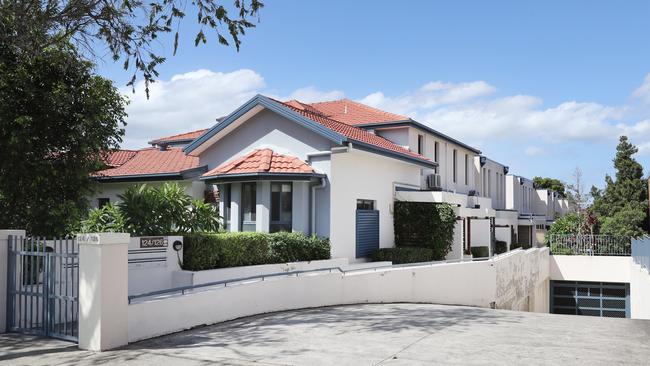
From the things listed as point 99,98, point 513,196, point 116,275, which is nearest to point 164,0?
point 99,98

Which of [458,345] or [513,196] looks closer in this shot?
[458,345]

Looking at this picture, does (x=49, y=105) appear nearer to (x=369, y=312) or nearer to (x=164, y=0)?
(x=164, y=0)

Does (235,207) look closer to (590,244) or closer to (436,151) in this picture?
(436,151)

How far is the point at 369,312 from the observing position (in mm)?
13188

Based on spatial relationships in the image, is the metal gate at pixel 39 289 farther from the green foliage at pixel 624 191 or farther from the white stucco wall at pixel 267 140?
the green foliage at pixel 624 191

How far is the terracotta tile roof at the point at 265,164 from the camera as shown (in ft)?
Result: 59.1

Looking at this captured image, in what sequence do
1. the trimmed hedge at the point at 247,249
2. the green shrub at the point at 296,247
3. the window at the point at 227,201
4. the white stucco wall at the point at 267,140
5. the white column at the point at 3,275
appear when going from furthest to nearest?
1. the window at the point at 227,201
2. the white stucco wall at the point at 267,140
3. the green shrub at the point at 296,247
4. the trimmed hedge at the point at 247,249
5. the white column at the point at 3,275

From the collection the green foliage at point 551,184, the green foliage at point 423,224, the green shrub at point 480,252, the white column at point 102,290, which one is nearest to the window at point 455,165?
the green shrub at point 480,252

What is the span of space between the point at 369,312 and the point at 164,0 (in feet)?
25.5

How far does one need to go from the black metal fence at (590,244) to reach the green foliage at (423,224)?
17.0 meters

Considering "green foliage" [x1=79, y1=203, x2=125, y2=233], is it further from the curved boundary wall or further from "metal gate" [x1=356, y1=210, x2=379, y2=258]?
"metal gate" [x1=356, y1=210, x2=379, y2=258]

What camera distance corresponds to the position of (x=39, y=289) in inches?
397

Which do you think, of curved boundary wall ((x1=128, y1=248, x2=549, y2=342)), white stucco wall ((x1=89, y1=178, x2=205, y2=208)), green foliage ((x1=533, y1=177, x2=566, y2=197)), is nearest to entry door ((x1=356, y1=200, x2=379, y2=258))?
curved boundary wall ((x1=128, y1=248, x2=549, y2=342))

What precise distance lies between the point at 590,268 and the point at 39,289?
32474 mm
